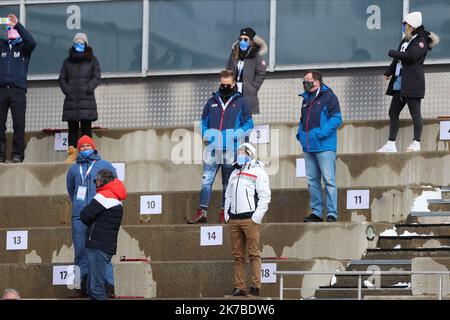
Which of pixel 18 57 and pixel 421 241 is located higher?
pixel 18 57

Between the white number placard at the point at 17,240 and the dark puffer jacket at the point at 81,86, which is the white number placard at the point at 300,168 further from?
the white number placard at the point at 17,240

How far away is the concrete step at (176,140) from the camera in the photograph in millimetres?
22906

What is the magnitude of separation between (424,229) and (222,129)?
108 inches

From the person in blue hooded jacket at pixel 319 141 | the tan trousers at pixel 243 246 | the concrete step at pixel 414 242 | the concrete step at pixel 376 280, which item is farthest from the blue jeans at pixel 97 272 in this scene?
the concrete step at pixel 414 242

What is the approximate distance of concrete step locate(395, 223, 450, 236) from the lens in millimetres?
20031

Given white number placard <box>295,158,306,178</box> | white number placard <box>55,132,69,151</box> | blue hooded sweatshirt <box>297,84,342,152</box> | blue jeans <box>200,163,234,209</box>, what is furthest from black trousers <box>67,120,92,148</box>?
blue hooded sweatshirt <box>297,84,342,152</box>

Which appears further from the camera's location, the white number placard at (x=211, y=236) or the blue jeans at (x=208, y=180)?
the blue jeans at (x=208, y=180)

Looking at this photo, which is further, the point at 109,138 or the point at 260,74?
the point at 109,138

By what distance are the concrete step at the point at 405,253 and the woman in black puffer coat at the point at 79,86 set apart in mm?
4924

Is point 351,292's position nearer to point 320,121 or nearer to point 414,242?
point 414,242

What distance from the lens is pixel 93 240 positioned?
750 inches

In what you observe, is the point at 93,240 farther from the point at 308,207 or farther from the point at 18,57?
the point at 18,57

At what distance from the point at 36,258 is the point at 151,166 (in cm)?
216
